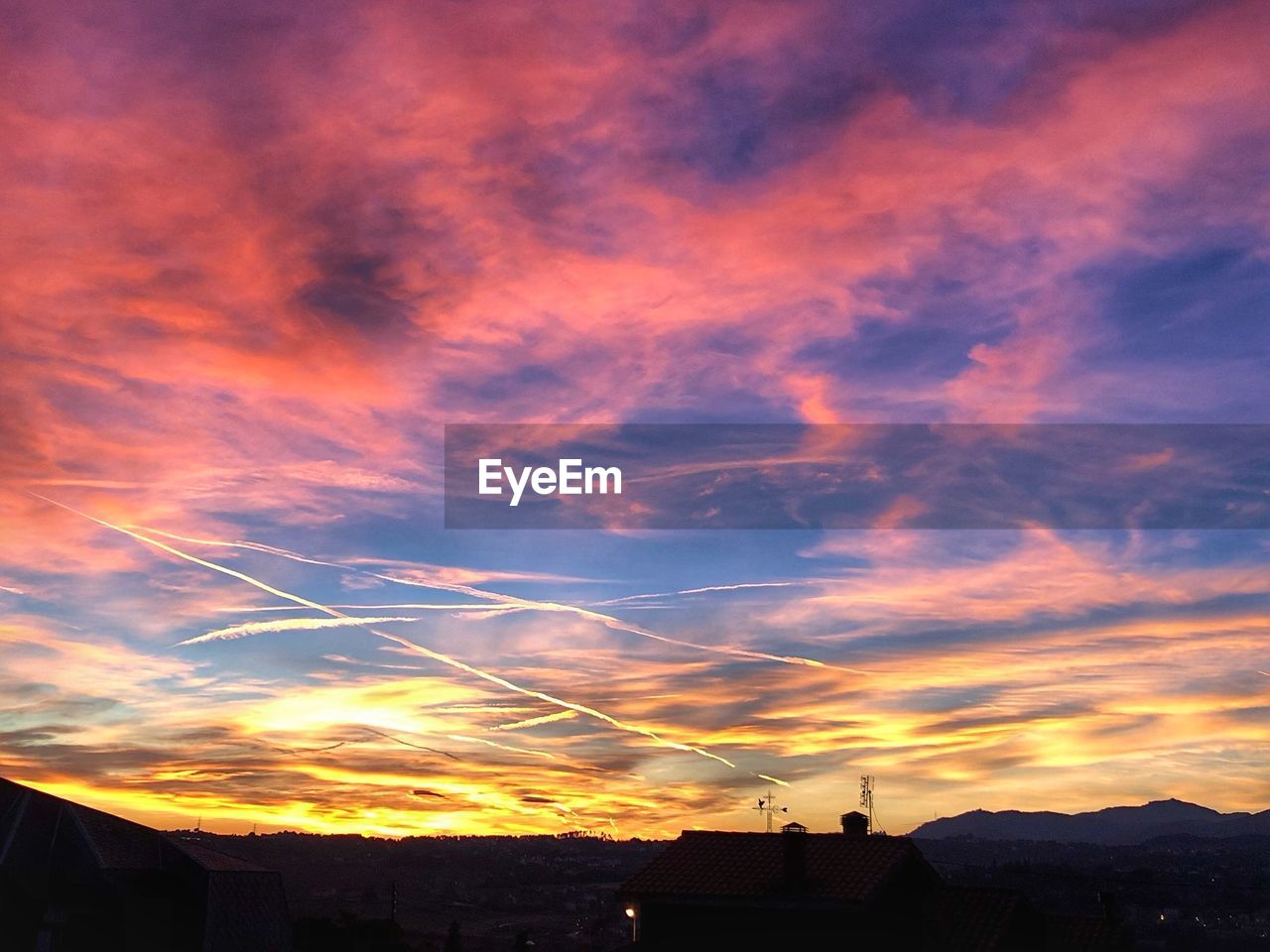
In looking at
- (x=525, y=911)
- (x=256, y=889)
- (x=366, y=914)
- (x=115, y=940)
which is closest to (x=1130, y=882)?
(x=525, y=911)

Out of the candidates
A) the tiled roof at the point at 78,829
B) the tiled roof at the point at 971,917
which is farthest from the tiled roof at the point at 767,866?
the tiled roof at the point at 78,829

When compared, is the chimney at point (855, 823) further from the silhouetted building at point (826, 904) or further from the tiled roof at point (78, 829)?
the tiled roof at point (78, 829)

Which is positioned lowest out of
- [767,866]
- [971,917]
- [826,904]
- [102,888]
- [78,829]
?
[971,917]

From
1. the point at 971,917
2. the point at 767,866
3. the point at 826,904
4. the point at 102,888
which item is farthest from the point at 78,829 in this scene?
the point at 971,917

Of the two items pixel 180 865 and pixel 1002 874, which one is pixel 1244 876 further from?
pixel 180 865

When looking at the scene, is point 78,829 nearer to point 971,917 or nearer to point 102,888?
point 102,888

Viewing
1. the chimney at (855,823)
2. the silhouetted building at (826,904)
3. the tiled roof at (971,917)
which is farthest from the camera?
the chimney at (855,823)
